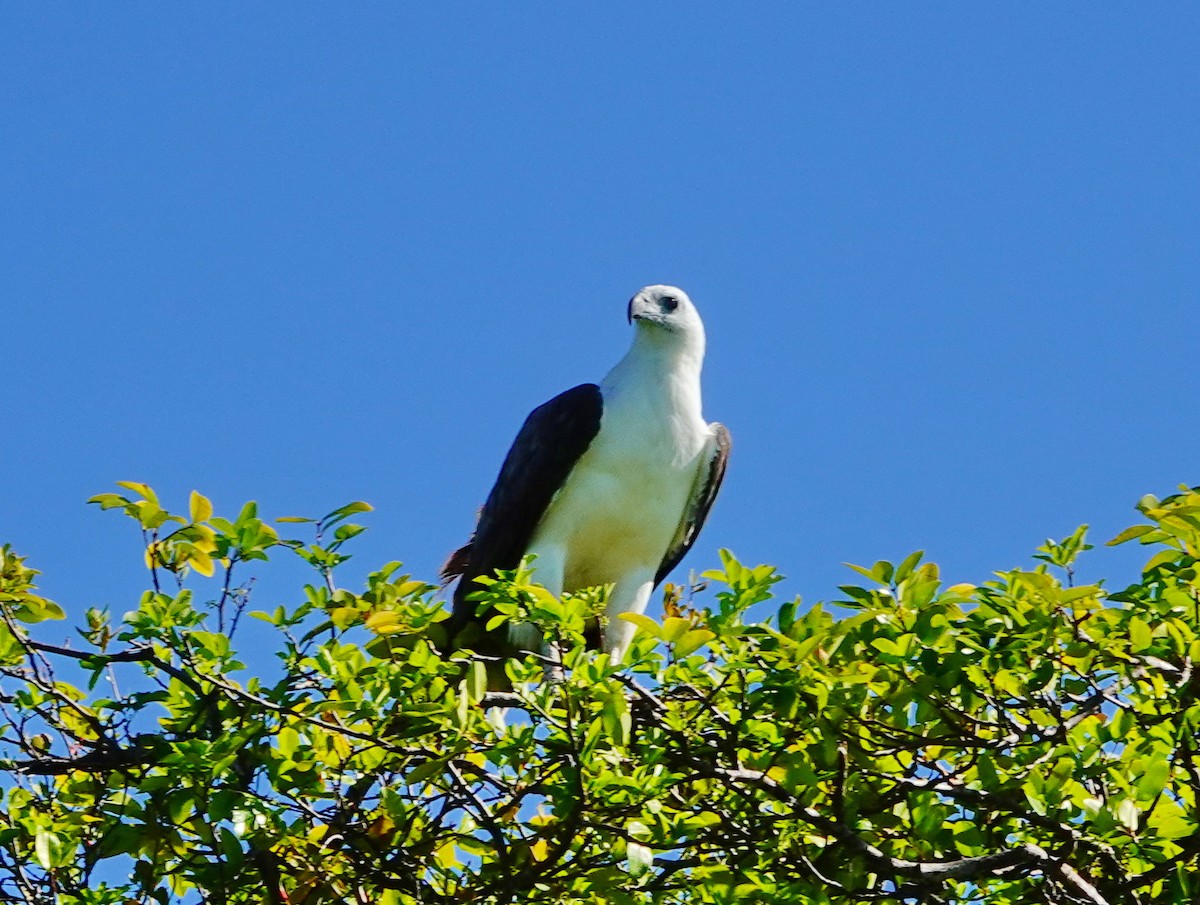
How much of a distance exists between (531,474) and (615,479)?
35cm

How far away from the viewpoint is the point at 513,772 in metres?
4.54

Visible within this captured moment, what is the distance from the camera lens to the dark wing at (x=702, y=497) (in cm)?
698

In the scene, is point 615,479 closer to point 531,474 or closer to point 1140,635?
point 531,474

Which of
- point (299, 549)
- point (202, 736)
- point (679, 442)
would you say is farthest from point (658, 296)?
point (202, 736)

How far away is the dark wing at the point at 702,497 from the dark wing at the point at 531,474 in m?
0.53

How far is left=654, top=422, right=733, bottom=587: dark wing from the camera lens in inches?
275

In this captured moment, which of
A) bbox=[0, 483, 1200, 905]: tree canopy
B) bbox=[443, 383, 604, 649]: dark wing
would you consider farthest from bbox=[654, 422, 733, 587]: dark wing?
bbox=[0, 483, 1200, 905]: tree canopy

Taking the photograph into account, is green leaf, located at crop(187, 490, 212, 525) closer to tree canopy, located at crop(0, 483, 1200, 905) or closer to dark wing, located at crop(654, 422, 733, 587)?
tree canopy, located at crop(0, 483, 1200, 905)

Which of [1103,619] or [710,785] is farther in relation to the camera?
[710,785]

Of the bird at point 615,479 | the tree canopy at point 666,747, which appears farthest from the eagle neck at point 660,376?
the tree canopy at point 666,747

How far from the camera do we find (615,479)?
6758 millimetres

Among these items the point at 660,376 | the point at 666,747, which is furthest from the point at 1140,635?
the point at 660,376

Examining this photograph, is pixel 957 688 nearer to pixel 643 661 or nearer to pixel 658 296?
pixel 643 661

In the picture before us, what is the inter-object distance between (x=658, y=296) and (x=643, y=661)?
320cm
